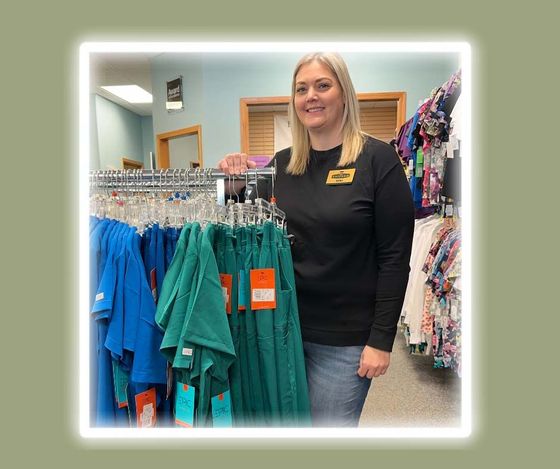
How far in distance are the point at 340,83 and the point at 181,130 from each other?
54cm

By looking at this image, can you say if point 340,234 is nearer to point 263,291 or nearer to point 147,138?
point 263,291

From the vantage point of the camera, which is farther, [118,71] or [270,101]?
[270,101]

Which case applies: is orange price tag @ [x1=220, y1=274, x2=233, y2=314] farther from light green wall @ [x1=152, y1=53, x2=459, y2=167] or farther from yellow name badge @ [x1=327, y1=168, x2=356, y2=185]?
light green wall @ [x1=152, y1=53, x2=459, y2=167]

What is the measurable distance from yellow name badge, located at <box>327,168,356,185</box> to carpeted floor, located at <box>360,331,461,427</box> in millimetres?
526

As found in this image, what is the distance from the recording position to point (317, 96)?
0.69 metres

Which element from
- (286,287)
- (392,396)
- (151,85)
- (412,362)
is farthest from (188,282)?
(412,362)

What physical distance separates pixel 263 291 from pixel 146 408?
334 millimetres

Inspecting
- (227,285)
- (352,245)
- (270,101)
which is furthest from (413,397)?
(270,101)

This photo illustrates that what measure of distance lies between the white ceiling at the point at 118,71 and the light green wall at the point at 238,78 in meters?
0.03

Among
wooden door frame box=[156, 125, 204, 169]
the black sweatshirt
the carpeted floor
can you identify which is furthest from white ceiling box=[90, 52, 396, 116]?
the carpeted floor

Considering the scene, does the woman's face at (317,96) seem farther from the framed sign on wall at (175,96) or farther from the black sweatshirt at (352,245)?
the framed sign on wall at (175,96)

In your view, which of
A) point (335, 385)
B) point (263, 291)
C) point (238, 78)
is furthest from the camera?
point (238, 78)
